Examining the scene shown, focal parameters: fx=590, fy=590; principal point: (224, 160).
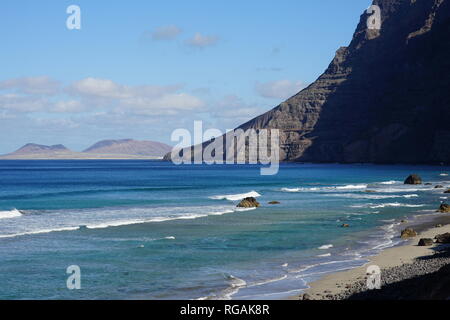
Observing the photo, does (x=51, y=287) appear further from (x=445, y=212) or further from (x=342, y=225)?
(x=445, y=212)

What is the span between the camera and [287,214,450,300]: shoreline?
18.3 m

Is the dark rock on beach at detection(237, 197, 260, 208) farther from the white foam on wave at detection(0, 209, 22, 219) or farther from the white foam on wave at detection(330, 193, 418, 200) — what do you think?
the white foam on wave at detection(0, 209, 22, 219)

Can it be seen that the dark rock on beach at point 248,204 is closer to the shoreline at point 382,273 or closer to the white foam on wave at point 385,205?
the white foam on wave at point 385,205

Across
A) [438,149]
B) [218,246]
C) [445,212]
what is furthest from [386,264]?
[438,149]

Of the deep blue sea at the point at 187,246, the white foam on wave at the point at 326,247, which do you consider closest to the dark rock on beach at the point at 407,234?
the deep blue sea at the point at 187,246

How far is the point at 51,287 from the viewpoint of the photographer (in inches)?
793

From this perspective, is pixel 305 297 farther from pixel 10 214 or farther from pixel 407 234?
pixel 10 214

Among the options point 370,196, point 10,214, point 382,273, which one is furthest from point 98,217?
point 370,196

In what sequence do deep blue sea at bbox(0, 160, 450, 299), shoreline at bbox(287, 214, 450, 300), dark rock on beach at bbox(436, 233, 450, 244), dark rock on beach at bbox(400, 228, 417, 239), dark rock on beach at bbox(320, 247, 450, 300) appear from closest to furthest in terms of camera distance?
1. dark rock on beach at bbox(320, 247, 450, 300)
2. shoreline at bbox(287, 214, 450, 300)
3. deep blue sea at bbox(0, 160, 450, 299)
4. dark rock on beach at bbox(436, 233, 450, 244)
5. dark rock on beach at bbox(400, 228, 417, 239)

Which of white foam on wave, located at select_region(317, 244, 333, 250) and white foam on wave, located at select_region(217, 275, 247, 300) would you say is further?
white foam on wave, located at select_region(317, 244, 333, 250)

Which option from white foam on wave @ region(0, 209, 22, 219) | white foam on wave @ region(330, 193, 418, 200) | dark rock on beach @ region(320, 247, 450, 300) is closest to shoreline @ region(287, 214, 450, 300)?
dark rock on beach @ region(320, 247, 450, 300)

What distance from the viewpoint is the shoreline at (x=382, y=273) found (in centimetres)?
1834
